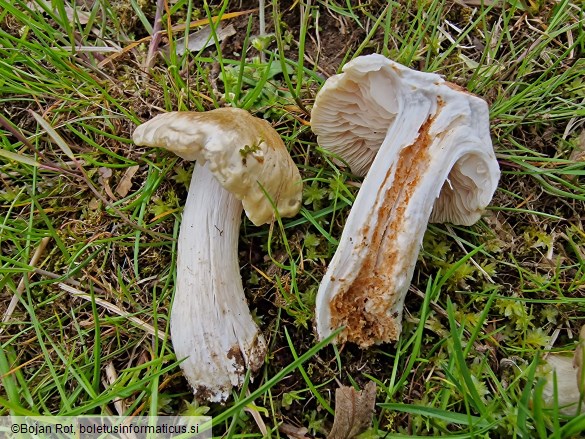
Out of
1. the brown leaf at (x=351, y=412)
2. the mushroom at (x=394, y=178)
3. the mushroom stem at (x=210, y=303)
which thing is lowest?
the brown leaf at (x=351, y=412)

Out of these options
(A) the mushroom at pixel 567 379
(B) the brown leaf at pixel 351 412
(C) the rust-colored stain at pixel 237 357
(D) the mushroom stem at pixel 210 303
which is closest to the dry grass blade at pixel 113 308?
(D) the mushroom stem at pixel 210 303

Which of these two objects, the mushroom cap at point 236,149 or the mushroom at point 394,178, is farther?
the mushroom at point 394,178

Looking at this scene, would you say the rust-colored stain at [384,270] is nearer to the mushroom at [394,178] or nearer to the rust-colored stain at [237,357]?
the mushroom at [394,178]

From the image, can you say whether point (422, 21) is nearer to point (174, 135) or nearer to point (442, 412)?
point (174, 135)

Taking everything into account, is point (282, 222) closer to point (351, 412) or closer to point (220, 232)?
point (220, 232)

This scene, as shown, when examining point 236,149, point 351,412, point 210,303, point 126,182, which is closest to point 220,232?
point 210,303

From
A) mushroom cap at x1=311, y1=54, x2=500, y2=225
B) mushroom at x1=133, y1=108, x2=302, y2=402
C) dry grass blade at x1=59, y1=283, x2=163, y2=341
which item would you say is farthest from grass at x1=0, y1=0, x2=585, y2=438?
mushroom cap at x1=311, y1=54, x2=500, y2=225

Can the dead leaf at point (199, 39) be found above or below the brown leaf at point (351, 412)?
above
